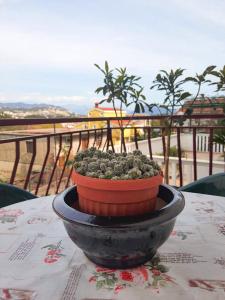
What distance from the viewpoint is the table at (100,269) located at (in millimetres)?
652

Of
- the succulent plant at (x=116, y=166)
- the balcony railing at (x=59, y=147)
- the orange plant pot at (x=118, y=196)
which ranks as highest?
the succulent plant at (x=116, y=166)

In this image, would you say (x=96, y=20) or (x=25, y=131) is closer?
(x=25, y=131)

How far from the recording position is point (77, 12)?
6.16 metres

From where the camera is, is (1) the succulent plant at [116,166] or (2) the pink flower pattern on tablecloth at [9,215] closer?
(1) the succulent plant at [116,166]

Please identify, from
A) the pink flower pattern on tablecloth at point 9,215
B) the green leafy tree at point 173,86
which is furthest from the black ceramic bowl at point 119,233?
the green leafy tree at point 173,86

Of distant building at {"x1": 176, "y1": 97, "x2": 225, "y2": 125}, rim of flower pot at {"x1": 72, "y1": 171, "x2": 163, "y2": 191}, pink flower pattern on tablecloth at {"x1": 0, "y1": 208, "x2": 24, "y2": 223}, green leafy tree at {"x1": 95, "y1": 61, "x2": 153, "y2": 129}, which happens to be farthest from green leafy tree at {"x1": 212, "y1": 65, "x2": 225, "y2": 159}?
rim of flower pot at {"x1": 72, "y1": 171, "x2": 163, "y2": 191}

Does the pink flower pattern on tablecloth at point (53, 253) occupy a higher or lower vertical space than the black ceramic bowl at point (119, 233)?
lower

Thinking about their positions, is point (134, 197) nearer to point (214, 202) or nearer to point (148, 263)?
point (148, 263)

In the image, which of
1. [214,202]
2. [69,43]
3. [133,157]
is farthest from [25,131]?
[69,43]

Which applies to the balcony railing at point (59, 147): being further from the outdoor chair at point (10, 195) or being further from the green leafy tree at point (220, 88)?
the outdoor chair at point (10, 195)

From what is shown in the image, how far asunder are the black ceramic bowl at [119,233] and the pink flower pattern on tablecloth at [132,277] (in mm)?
17

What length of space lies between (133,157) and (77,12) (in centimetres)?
617

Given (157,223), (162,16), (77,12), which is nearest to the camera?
(157,223)

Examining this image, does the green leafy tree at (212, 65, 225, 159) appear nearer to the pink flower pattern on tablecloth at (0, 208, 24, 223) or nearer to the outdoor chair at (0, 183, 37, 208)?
the outdoor chair at (0, 183, 37, 208)
